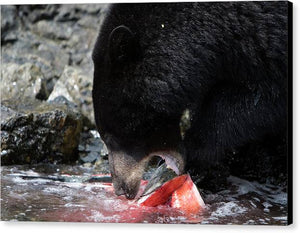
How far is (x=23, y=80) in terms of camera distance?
6.62m

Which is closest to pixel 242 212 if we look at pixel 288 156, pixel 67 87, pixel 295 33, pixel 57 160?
pixel 288 156

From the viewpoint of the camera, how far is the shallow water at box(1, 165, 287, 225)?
4.85 m

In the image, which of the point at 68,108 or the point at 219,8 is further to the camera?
the point at 68,108

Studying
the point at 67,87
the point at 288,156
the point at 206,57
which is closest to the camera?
the point at 288,156

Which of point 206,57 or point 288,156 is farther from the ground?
point 206,57

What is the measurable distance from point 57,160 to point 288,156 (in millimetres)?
2209

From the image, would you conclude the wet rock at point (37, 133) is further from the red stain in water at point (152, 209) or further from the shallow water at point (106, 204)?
the red stain in water at point (152, 209)

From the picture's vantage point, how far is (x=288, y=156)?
4668 mm

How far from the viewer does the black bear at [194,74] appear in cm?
488

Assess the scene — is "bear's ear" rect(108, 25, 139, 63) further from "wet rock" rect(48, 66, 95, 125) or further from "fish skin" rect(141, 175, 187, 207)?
"wet rock" rect(48, 66, 95, 125)

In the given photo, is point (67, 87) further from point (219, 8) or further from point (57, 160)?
point (219, 8)

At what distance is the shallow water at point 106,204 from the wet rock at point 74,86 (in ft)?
4.40

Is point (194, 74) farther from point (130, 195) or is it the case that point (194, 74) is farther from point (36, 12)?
point (36, 12)

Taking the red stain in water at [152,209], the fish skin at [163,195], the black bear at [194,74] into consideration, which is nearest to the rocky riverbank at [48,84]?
the black bear at [194,74]
